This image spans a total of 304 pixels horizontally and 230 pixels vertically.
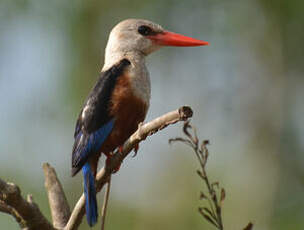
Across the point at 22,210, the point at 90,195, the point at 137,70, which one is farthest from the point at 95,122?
the point at 22,210

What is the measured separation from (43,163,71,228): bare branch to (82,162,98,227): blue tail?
16 cm

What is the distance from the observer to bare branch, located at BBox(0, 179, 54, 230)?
10.8 ft

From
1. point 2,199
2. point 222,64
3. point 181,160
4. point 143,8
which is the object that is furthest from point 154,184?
point 2,199

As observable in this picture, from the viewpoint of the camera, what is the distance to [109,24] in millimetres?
12766

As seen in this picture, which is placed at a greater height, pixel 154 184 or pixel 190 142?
pixel 190 142

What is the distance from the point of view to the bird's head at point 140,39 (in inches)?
200

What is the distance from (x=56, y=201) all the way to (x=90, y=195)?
23cm

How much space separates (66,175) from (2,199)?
7.34 meters

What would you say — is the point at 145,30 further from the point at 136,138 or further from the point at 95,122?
the point at 136,138

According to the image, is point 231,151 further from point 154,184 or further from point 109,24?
point 109,24

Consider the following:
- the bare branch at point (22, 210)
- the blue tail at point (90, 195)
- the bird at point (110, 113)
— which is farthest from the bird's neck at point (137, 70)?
the bare branch at point (22, 210)

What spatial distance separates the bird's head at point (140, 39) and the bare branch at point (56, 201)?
1.35 meters

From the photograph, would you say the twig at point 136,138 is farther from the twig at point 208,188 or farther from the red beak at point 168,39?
the red beak at point 168,39

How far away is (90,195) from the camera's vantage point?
4016mm
